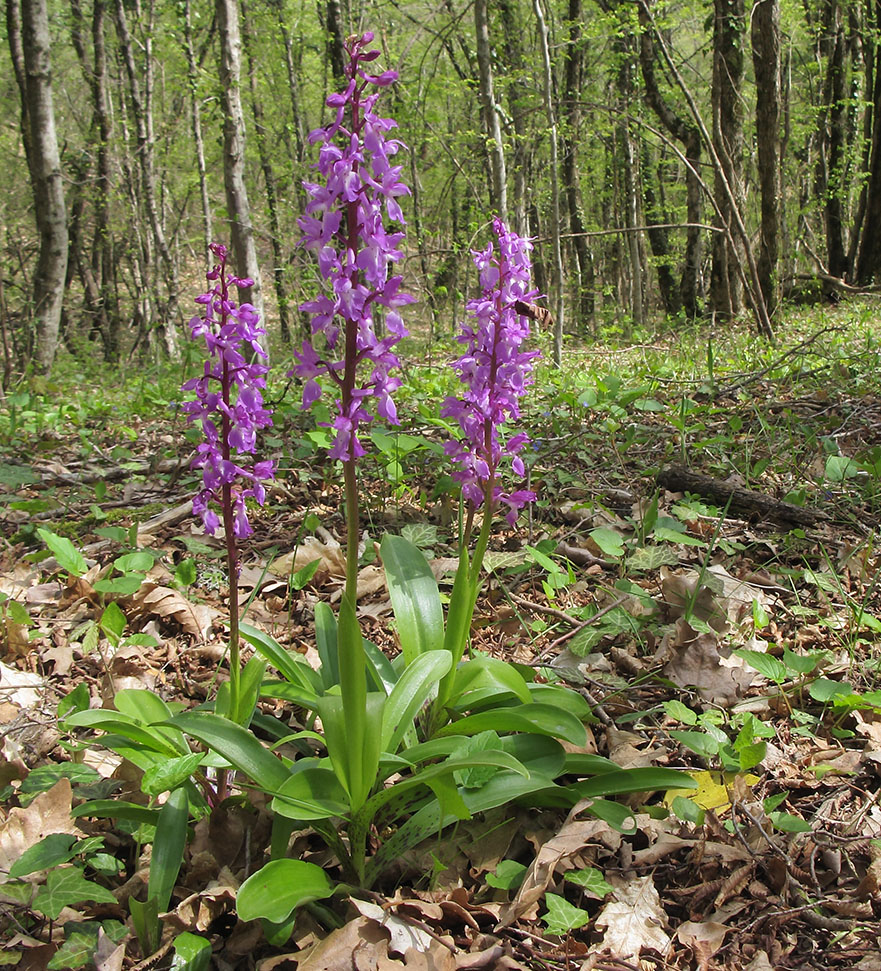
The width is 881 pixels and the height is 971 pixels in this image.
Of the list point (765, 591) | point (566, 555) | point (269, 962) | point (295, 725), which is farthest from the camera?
point (566, 555)

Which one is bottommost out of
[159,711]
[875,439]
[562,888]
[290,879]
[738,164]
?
[562,888]

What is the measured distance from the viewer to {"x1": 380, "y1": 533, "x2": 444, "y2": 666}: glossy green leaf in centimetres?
Answer: 197

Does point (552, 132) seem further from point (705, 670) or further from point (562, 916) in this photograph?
point (562, 916)

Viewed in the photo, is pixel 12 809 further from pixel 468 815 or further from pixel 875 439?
pixel 875 439

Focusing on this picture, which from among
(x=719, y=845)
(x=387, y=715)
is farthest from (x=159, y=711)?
(x=719, y=845)

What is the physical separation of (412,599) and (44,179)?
815 cm

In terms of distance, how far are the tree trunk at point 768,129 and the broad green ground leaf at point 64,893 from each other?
976 cm

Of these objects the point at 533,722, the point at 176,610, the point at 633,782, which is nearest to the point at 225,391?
the point at 533,722

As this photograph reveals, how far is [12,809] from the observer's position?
166 centimetres

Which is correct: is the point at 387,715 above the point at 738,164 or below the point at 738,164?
below

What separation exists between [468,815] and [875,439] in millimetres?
3472

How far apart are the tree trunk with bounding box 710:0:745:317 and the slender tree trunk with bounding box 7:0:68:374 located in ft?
23.8

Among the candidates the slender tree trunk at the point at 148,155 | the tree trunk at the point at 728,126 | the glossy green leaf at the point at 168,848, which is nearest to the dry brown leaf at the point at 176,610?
the glossy green leaf at the point at 168,848

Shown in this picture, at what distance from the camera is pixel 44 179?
25.8 feet
